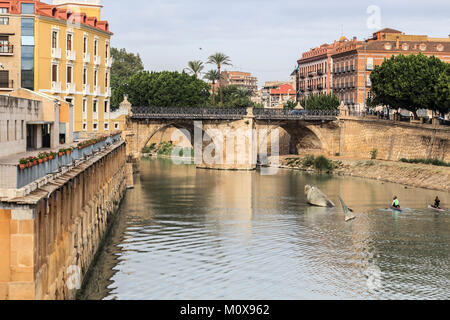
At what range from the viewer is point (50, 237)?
2647cm

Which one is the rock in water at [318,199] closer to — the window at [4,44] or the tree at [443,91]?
the window at [4,44]

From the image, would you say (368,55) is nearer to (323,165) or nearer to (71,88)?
(323,165)

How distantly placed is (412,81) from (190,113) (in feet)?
108

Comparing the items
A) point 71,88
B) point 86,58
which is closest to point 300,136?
point 86,58

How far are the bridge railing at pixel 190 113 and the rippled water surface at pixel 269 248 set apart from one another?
25.0 m

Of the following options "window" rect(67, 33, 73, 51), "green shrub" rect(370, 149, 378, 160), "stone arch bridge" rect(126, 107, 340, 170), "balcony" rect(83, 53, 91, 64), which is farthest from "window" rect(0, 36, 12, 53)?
"green shrub" rect(370, 149, 378, 160)

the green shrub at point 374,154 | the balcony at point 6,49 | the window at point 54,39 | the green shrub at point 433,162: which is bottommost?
the green shrub at point 433,162

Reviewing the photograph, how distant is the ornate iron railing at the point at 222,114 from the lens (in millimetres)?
104125

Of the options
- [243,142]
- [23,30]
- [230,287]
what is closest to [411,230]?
[230,287]

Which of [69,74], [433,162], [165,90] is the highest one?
[165,90]

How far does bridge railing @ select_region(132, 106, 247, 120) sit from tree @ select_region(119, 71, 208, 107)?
2761cm

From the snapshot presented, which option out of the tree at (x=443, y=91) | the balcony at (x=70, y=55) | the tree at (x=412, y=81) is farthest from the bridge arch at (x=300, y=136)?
the balcony at (x=70, y=55)
